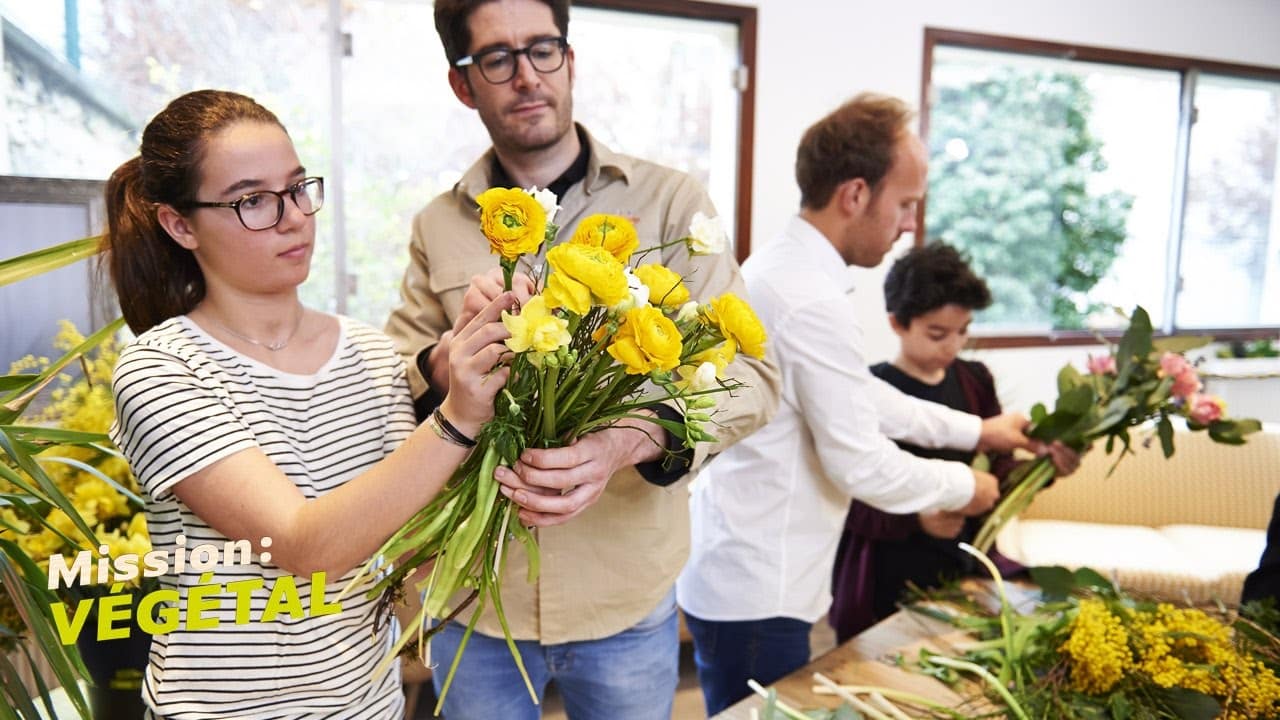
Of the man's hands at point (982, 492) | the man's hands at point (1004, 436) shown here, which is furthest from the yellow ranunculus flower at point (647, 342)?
the man's hands at point (1004, 436)

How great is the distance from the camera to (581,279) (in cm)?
66

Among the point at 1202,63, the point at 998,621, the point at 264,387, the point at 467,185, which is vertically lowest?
the point at 998,621

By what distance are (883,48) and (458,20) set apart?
2.74m

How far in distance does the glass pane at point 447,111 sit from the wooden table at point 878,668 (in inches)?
75.6

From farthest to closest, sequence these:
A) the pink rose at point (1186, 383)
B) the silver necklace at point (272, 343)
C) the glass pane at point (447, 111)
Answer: the glass pane at point (447, 111) → the pink rose at point (1186, 383) → the silver necklace at point (272, 343)

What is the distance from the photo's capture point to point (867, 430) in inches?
59.4

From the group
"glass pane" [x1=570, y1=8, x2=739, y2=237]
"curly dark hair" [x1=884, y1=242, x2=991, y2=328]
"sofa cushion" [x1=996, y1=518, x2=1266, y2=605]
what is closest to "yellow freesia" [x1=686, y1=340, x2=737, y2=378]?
"curly dark hair" [x1=884, y1=242, x2=991, y2=328]

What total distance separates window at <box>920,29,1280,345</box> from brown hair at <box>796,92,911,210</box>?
214 centimetres

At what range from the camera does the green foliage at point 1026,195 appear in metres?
3.89

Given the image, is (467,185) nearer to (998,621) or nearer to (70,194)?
(70,194)

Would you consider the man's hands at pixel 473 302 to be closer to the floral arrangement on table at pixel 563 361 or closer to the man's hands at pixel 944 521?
the floral arrangement on table at pixel 563 361

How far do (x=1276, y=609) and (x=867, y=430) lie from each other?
0.66 metres

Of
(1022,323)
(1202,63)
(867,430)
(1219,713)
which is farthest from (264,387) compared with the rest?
(1202,63)

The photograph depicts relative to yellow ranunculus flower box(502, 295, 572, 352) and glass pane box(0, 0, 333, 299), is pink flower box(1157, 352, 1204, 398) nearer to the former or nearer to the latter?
yellow ranunculus flower box(502, 295, 572, 352)
